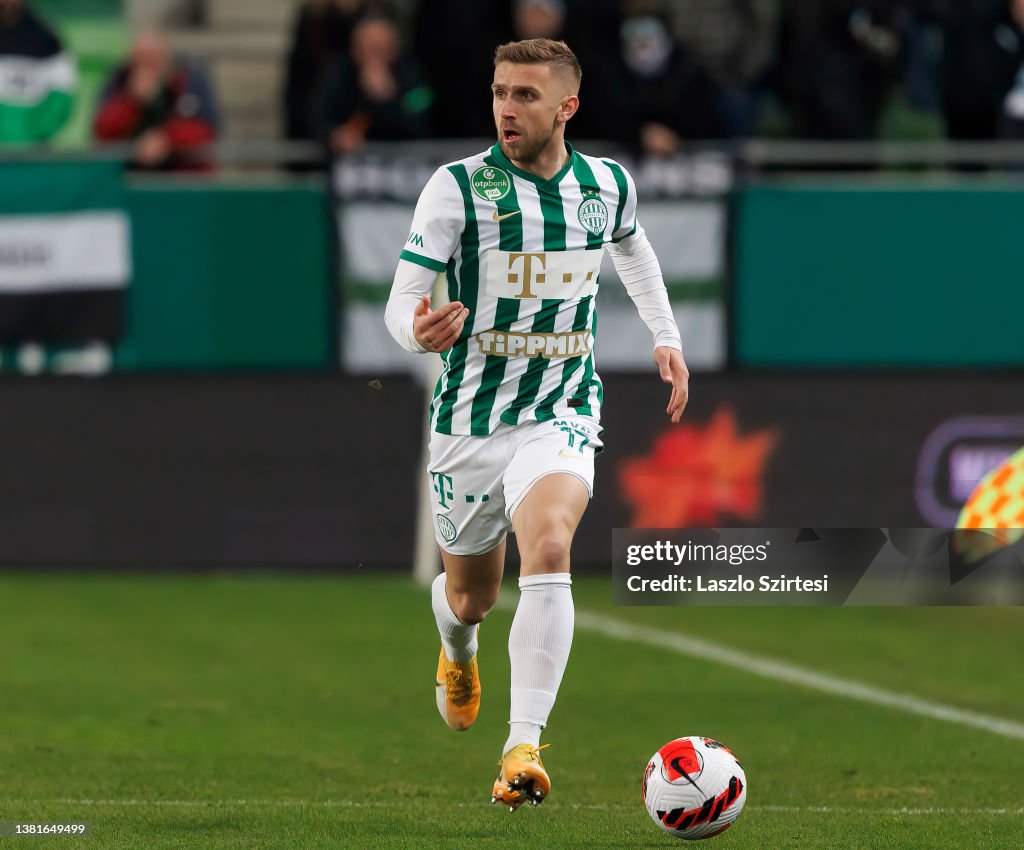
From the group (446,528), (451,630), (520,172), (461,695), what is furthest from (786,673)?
(520,172)

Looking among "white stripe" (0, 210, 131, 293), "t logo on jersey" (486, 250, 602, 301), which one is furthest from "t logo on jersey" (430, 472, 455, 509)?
"white stripe" (0, 210, 131, 293)

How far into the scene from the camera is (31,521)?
1333 cm

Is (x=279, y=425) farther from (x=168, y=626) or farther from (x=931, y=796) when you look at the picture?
(x=931, y=796)

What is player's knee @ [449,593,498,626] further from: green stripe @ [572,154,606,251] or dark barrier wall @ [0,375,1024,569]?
dark barrier wall @ [0,375,1024,569]

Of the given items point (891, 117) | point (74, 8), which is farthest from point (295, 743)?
point (74, 8)

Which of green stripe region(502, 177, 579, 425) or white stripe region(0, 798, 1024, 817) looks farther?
green stripe region(502, 177, 579, 425)

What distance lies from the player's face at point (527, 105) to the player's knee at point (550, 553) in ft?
4.03

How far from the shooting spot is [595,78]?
1489cm

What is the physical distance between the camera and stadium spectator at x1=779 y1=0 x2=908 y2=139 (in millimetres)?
15414

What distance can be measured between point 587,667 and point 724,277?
177 inches

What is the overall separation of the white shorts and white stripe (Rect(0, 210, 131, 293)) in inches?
275

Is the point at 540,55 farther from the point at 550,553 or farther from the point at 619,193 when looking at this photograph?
the point at 550,553

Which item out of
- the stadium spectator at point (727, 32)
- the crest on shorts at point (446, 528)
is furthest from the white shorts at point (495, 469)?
the stadium spectator at point (727, 32)

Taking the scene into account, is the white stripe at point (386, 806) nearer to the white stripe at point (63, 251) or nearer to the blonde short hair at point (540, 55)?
the blonde short hair at point (540, 55)
